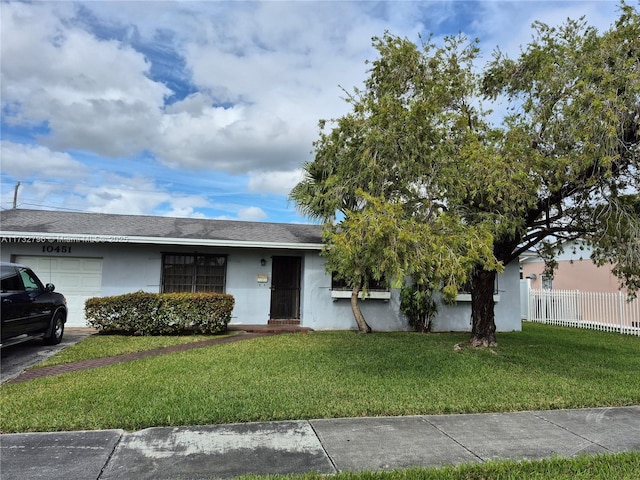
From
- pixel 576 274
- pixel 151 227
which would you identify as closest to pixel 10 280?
pixel 151 227

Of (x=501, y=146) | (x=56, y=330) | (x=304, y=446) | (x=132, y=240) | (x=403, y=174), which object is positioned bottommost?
(x=304, y=446)

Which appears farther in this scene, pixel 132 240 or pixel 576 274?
pixel 576 274

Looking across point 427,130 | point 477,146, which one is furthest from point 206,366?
point 477,146

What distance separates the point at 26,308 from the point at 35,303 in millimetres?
356

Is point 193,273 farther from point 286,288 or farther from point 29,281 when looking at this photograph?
point 29,281

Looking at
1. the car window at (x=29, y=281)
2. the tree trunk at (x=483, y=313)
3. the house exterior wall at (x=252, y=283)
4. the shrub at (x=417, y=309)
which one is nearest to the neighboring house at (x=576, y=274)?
the shrub at (x=417, y=309)

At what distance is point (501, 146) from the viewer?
7043mm

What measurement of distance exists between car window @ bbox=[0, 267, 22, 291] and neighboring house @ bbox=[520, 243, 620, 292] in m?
15.6

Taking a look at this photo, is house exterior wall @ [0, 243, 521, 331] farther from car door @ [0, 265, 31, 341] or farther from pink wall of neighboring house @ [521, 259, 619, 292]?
pink wall of neighboring house @ [521, 259, 619, 292]

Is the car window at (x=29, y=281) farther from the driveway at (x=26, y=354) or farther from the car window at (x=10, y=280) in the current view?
the driveway at (x=26, y=354)

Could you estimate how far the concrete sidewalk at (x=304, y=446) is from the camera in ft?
11.5

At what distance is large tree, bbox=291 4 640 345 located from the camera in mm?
6258

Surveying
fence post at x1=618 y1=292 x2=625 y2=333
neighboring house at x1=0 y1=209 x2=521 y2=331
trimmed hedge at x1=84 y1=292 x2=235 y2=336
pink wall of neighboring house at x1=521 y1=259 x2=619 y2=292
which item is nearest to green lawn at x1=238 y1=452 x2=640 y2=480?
trimmed hedge at x1=84 y1=292 x2=235 y2=336

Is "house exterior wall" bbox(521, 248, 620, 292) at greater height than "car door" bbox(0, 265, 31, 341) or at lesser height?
greater
